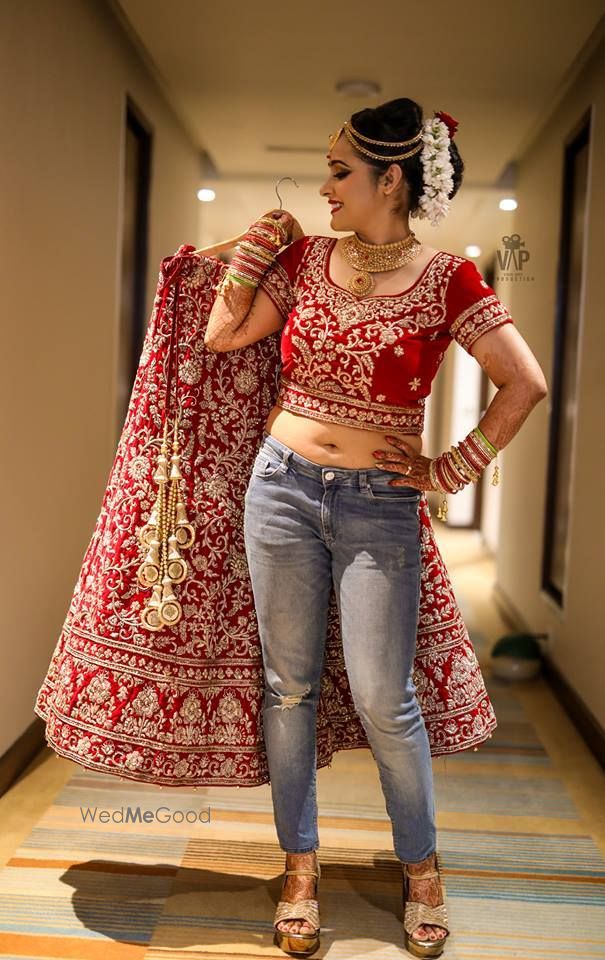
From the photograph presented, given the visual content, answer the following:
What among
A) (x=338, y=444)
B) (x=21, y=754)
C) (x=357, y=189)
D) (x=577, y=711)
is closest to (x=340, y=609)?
(x=338, y=444)

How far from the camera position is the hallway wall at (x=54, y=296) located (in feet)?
8.24

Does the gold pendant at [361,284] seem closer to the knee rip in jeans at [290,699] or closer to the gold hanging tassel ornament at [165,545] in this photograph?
the gold hanging tassel ornament at [165,545]

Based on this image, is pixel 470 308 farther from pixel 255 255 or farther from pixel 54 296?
pixel 54 296

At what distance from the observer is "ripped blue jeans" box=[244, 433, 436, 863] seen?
5.96 ft

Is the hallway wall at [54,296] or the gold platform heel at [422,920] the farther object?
the hallway wall at [54,296]

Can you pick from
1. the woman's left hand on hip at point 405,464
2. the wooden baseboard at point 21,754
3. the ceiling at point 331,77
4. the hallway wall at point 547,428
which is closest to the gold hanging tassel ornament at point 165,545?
the woman's left hand on hip at point 405,464

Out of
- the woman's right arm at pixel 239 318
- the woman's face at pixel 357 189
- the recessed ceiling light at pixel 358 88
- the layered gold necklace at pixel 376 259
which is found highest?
the recessed ceiling light at pixel 358 88

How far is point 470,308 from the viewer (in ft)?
5.78

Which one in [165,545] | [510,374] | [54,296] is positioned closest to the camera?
[510,374]

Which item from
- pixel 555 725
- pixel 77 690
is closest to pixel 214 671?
pixel 77 690

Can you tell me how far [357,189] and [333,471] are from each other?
53 cm

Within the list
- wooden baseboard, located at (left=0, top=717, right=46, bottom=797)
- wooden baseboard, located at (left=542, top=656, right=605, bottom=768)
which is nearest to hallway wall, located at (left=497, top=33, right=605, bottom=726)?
wooden baseboard, located at (left=542, top=656, right=605, bottom=768)

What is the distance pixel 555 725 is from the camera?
11.2ft

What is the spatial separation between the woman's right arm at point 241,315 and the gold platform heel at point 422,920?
1.12 meters
